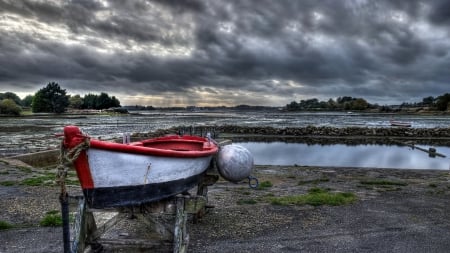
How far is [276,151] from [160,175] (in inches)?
1029

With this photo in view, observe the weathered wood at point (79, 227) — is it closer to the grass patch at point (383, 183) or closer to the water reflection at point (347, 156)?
the grass patch at point (383, 183)

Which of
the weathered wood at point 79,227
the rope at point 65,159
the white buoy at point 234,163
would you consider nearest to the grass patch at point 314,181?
the white buoy at point 234,163

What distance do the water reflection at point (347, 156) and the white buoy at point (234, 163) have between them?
16825 millimetres

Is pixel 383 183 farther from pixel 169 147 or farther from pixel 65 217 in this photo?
pixel 65 217

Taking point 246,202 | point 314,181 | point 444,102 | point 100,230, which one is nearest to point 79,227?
point 100,230

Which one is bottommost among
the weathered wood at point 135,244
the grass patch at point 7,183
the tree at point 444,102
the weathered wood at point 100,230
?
Result: the grass patch at point 7,183

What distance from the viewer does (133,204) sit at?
16.8ft

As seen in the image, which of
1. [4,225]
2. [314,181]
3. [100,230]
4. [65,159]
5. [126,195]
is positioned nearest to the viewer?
[65,159]

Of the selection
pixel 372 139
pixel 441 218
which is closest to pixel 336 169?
pixel 441 218

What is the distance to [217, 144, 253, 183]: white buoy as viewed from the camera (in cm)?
685

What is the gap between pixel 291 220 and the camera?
7.87 metres

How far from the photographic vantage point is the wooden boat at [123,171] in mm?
4570

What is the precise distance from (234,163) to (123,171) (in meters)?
2.60

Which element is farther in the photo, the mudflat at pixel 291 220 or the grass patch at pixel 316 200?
the grass patch at pixel 316 200
